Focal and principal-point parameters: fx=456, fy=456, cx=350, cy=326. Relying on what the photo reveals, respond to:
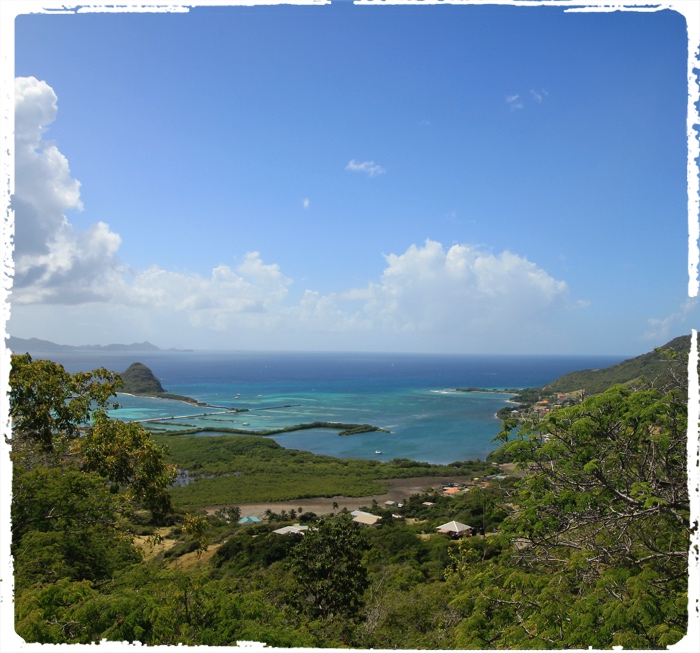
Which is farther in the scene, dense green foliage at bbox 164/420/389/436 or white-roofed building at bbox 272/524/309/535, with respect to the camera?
dense green foliage at bbox 164/420/389/436

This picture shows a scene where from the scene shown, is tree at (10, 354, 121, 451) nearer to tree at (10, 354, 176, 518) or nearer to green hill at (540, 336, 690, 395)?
tree at (10, 354, 176, 518)

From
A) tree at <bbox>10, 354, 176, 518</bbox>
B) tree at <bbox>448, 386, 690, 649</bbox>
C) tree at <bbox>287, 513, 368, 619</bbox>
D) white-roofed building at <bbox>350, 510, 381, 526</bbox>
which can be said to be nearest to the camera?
tree at <bbox>448, 386, 690, 649</bbox>

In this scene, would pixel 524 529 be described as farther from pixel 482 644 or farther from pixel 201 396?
pixel 201 396

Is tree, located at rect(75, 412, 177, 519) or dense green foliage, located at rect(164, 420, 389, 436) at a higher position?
tree, located at rect(75, 412, 177, 519)

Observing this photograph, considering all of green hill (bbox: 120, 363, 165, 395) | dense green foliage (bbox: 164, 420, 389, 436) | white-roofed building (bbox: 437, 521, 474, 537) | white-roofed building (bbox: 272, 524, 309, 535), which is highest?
green hill (bbox: 120, 363, 165, 395)

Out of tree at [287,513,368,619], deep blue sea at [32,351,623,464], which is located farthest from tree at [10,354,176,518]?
deep blue sea at [32,351,623,464]

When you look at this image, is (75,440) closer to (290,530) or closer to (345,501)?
(290,530)

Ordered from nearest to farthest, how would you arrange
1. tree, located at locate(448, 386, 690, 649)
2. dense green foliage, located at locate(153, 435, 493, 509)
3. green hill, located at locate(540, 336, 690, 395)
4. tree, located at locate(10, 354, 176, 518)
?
tree, located at locate(448, 386, 690, 649) < tree, located at locate(10, 354, 176, 518) < green hill, located at locate(540, 336, 690, 395) < dense green foliage, located at locate(153, 435, 493, 509)
